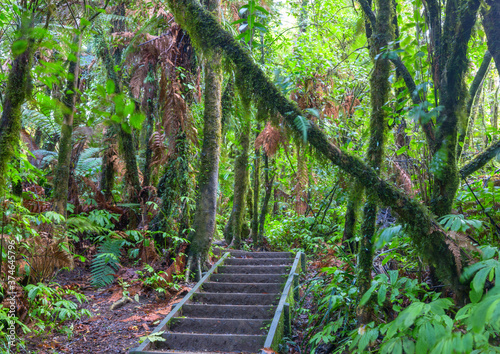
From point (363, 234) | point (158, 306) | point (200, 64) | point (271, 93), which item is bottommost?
point (158, 306)

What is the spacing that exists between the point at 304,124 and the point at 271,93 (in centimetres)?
63

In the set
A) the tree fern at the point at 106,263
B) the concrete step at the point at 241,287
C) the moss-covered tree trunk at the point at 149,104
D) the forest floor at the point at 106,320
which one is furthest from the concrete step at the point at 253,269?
the moss-covered tree trunk at the point at 149,104

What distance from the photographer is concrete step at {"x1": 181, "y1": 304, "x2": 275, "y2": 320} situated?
5.47m

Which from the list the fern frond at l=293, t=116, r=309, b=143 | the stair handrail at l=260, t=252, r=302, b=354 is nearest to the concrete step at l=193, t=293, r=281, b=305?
the stair handrail at l=260, t=252, r=302, b=354

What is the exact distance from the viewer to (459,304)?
3197mm

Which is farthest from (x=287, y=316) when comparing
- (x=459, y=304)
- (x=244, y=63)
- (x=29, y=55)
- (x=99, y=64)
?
(x=99, y=64)

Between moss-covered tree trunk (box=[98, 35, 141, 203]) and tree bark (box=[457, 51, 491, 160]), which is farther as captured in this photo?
moss-covered tree trunk (box=[98, 35, 141, 203])

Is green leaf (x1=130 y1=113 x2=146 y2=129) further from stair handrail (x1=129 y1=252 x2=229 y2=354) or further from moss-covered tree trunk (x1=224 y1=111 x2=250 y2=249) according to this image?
moss-covered tree trunk (x1=224 y1=111 x2=250 y2=249)

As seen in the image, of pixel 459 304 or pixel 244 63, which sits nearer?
pixel 459 304

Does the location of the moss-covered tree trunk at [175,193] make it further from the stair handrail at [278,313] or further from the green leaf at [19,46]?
the green leaf at [19,46]

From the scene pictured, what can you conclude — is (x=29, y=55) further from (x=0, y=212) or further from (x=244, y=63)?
(x=244, y=63)

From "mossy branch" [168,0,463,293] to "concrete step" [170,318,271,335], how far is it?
2.68 metres

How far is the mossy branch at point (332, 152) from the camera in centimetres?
327

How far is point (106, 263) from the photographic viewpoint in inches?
269
